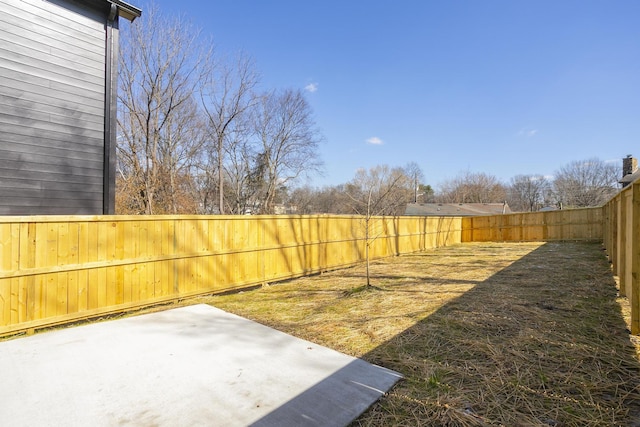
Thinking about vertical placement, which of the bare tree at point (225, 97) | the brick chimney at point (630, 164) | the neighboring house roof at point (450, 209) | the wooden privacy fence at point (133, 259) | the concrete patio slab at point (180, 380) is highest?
the bare tree at point (225, 97)

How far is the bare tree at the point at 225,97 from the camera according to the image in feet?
52.5

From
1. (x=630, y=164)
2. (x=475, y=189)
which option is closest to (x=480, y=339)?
(x=630, y=164)

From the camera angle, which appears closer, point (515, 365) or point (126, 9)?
point (515, 365)

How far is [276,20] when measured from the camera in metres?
12.9

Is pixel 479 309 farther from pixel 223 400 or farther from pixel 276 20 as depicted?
pixel 276 20

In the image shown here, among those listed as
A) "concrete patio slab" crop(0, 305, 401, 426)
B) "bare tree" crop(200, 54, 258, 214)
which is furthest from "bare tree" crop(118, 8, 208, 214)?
"concrete patio slab" crop(0, 305, 401, 426)

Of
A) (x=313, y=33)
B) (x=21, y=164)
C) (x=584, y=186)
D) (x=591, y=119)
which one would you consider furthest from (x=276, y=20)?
(x=584, y=186)

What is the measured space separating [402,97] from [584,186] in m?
33.8

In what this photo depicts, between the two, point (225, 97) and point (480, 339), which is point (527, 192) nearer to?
point (225, 97)

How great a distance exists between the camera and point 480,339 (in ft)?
10.0

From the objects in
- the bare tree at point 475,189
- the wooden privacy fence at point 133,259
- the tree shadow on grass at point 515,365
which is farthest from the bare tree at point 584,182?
the wooden privacy fence at point 133,259

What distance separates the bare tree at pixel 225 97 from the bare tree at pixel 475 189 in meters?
33.8

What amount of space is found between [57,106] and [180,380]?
512 centimetres

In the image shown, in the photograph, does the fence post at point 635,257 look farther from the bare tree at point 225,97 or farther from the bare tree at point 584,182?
the bare tree at point 584,182
